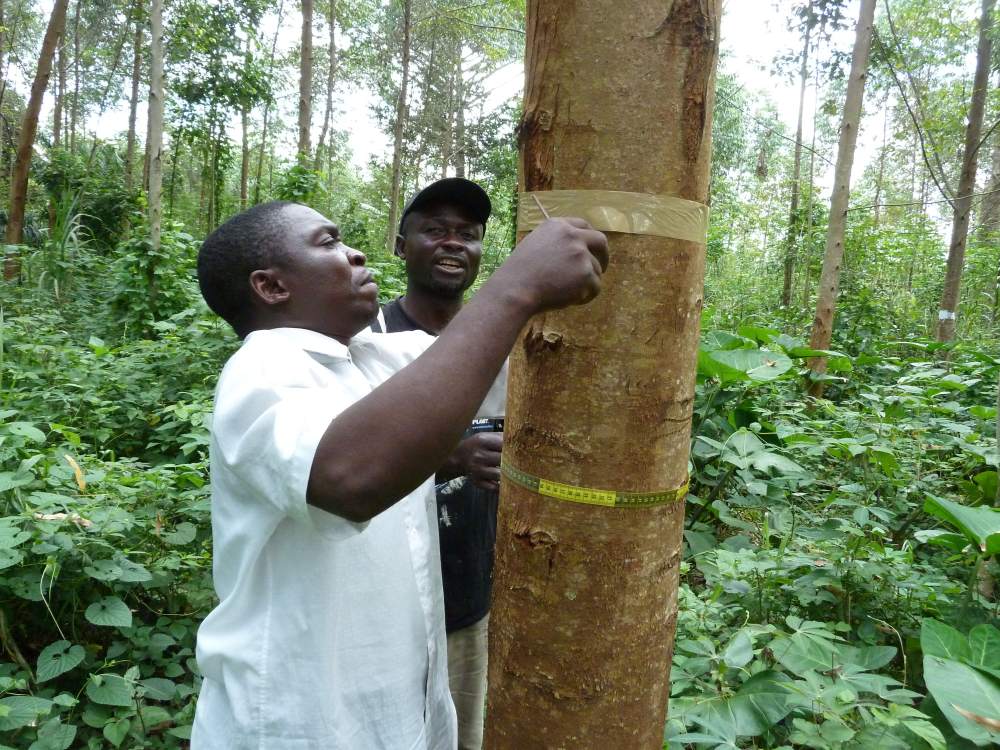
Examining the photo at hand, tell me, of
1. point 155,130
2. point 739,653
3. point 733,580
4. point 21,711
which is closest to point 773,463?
point 733,580

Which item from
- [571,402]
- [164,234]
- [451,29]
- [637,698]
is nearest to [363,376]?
[571,402]

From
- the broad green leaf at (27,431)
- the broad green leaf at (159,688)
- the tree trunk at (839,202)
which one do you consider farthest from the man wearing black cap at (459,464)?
the tree trunk at (839,202)

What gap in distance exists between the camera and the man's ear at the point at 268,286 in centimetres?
109

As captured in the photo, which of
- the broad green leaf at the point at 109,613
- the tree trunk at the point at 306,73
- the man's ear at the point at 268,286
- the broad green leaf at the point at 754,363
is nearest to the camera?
the man's ear at the point at 268,286

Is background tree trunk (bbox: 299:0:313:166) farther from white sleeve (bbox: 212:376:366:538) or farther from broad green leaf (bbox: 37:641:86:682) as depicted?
white sleeve (bbox: 212:376:366:538)

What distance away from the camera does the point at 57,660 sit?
1.96 meters

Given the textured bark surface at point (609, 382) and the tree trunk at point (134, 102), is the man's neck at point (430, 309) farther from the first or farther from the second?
the tree trunk at point (134, 102)

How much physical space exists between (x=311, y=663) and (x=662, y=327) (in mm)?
653

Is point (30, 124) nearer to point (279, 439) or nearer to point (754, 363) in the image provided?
point (754, 363)

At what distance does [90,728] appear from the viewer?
2.00 meters

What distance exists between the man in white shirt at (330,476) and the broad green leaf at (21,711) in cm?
100

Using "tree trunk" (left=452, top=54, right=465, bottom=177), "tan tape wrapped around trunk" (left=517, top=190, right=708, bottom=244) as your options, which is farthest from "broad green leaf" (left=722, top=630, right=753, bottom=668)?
"tree trunk" (left=452, top=54, right=465, bottom=177)

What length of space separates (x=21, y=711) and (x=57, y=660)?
29cm

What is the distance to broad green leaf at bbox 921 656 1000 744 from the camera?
4.32ft
